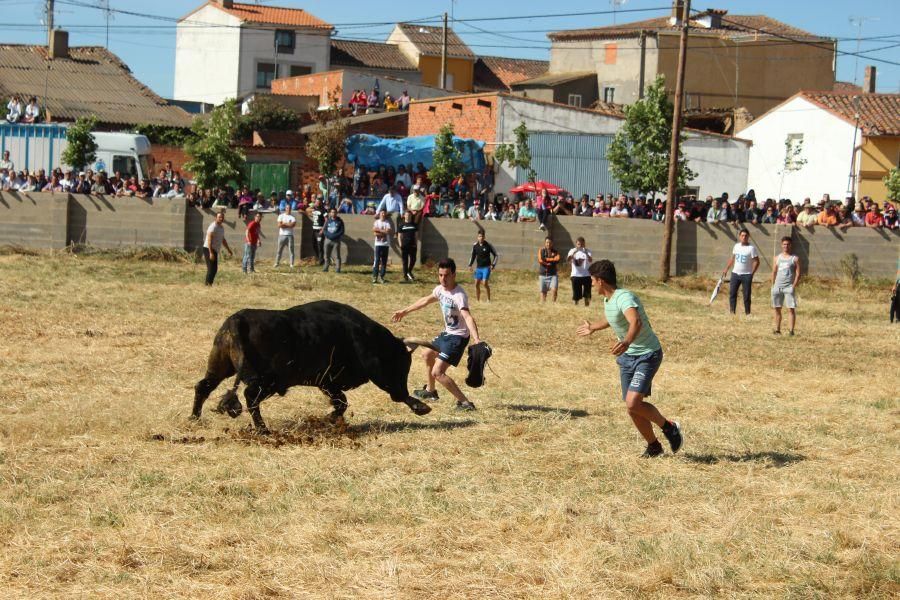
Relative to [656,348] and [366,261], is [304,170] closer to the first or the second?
[366,261]

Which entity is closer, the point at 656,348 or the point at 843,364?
the point at 656,348

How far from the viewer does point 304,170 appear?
40.4 m

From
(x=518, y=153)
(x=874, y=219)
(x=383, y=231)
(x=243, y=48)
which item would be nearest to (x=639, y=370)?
(x=383, y=231)

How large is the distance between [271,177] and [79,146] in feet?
27.9

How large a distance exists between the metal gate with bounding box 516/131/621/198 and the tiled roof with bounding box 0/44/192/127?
16.8 meters

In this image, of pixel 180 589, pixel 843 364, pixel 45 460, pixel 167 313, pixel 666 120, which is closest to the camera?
pixel 180 589

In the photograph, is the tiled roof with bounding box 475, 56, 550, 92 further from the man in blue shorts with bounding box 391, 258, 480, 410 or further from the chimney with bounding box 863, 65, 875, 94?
the man in blue shorts with bounding box 391, 258, 480, 410

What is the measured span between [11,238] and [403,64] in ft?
141

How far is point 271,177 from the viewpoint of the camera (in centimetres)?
3925

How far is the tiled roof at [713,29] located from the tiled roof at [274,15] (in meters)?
14.8

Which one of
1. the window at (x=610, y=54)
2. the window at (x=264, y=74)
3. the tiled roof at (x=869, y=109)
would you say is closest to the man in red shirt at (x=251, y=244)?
the tiled roof at (x=869, y=109)

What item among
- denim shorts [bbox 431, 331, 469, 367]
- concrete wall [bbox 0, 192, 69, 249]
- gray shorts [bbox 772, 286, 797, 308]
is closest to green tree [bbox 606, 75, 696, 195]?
gray shorts [bbox 772, 286, 797, 308]

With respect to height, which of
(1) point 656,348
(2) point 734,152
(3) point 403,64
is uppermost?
(3) point 403,64

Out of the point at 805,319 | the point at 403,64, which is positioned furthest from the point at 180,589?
the point at 403,64
